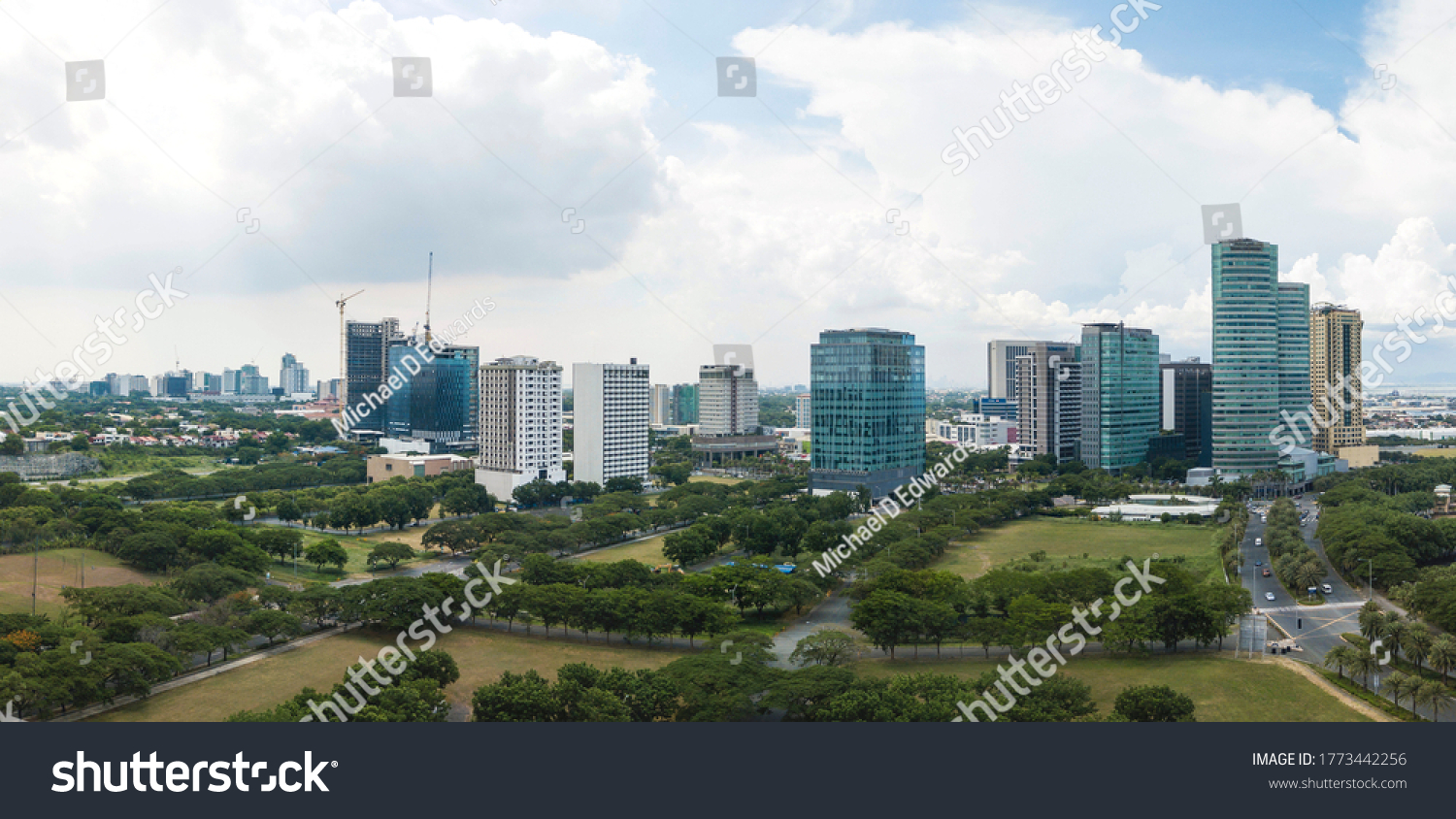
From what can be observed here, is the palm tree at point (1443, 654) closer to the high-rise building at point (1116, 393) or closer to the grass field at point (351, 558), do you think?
the grass field at point (351, 558)

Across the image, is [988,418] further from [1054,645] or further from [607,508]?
[1054,645]

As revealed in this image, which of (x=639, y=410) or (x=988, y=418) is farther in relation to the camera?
(x=988, y=418)

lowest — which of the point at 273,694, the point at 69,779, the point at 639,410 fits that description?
the point at 273,694

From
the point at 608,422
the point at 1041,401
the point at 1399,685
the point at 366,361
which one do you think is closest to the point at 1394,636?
the point at 1399,685

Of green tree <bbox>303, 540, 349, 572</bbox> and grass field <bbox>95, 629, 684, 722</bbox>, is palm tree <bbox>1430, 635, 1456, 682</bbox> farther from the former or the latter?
green tree <bbox>303, 540, 349, 572</bbox>

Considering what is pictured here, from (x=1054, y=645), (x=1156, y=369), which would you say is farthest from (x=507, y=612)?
(x=1156, y=369)

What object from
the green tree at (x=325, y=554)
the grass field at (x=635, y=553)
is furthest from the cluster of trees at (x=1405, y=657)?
the green tree at (x=325, y=554)
